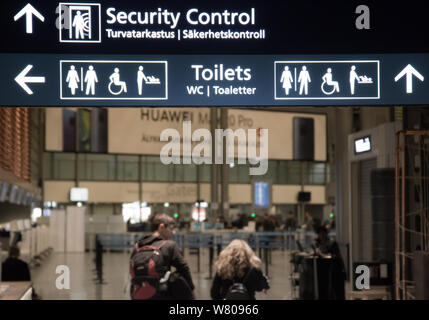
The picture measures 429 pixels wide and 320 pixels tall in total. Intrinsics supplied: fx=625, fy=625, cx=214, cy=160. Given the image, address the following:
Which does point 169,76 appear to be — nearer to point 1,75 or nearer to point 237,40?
point 237,40

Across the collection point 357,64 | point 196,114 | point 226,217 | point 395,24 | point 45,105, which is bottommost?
point 226,217

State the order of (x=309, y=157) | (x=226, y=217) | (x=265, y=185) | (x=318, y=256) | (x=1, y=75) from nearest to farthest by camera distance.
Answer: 1. (x=1, y=75)
2. (x=318, y=256)
3. (x=265, y=185)
4. (x=226, y=217)
5. (x=309, y=157)

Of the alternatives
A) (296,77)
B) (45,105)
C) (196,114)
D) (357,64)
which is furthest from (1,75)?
(196,114)

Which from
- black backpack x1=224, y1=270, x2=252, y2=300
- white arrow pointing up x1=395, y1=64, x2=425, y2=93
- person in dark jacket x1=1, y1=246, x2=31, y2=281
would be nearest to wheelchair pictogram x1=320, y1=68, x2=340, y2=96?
white arrow pointing up x1=395, y1=64, x2=425, y2=93

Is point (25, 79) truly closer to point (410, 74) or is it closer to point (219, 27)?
point (219, 27)

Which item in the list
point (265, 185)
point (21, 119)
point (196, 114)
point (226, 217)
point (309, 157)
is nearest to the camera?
point (21, 119)

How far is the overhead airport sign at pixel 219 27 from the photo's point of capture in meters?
4.57

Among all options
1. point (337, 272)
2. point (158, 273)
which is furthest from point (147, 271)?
point (337, 272)

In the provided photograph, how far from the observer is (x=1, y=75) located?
456cm

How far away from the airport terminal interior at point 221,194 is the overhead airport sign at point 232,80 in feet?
2.44

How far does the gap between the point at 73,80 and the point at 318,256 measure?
5139 mm

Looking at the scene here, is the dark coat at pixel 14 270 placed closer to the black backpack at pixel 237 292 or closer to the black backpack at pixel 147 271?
the black backpack at pixel 147 271

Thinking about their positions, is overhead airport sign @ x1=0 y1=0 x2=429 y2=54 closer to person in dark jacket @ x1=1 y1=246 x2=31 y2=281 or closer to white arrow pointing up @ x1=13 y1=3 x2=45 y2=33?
white arrow pointing up @ x1=13 y1=3 x2=45 y2=33

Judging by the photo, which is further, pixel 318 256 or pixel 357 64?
pixel 318 256
